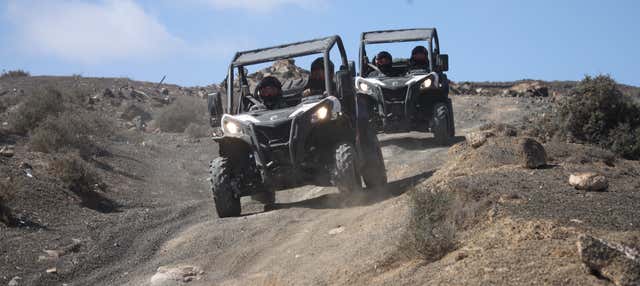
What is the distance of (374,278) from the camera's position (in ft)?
22.3

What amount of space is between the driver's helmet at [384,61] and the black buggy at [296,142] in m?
5.47

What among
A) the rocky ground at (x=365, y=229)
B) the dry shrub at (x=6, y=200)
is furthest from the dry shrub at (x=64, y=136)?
the dry shrub at (x=6, y=200)

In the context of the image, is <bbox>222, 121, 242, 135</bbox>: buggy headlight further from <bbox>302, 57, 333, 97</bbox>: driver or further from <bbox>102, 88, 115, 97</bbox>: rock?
<bbox>102, 88, 115, 97</bbox>: rock

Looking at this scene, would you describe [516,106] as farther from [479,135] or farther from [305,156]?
[305,156]

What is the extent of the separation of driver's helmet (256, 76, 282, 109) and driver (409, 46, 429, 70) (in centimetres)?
603

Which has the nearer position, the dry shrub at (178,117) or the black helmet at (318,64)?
the black helmet at (318,64)

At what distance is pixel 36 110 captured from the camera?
23.0 meters

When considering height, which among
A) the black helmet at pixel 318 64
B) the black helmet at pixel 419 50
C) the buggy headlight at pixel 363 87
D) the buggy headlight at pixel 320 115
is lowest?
the buggy headlight at pixel 320 115

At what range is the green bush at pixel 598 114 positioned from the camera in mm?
13166

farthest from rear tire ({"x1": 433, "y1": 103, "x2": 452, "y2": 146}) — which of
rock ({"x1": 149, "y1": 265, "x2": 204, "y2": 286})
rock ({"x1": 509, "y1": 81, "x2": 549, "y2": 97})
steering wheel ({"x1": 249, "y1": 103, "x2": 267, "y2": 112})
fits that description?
rock ({"x1": 509, "y1": 81, "x2": 549, "y2": 97})

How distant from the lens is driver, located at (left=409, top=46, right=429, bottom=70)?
1756 centimetres

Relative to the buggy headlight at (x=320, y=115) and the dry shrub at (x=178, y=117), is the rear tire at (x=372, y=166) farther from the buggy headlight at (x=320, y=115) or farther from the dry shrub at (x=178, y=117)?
the dry shrub at (x=178, y=117)

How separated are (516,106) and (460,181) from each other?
781 inches

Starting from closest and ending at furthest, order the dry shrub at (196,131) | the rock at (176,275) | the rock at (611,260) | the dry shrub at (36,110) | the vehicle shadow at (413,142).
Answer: the rock at (611,260)
the rock at (176,275)
the vehicle shadow at (413,142)
the dry shrub at (36,110)
the dry shrub at (196,131)
